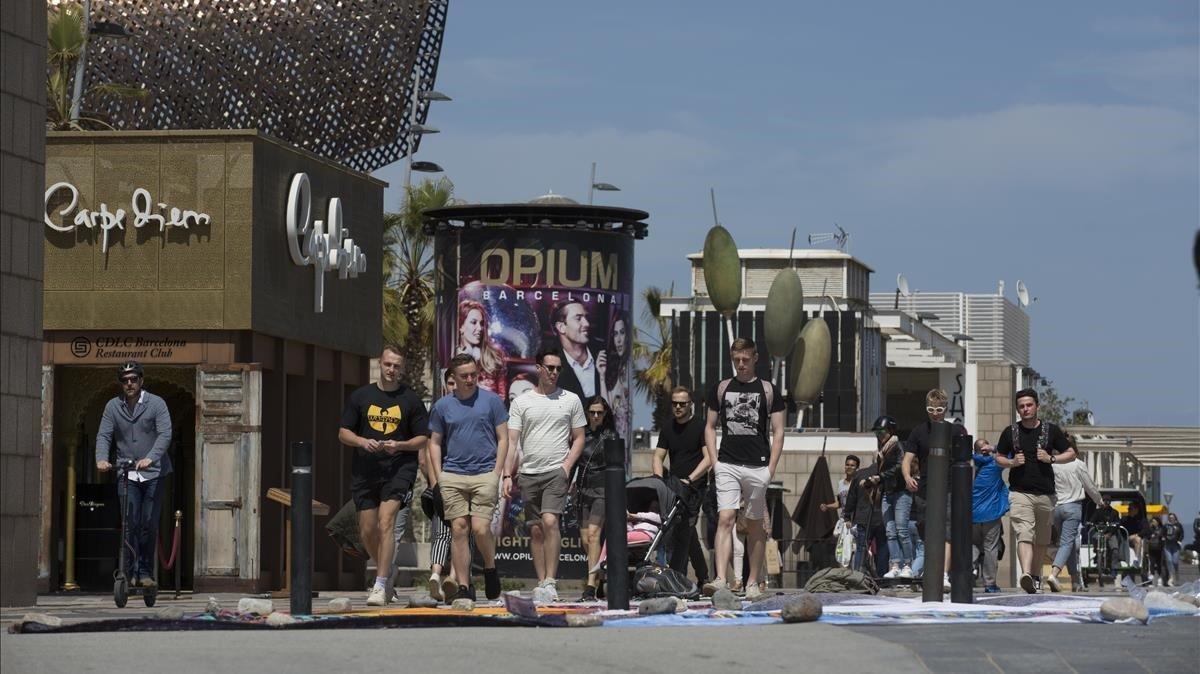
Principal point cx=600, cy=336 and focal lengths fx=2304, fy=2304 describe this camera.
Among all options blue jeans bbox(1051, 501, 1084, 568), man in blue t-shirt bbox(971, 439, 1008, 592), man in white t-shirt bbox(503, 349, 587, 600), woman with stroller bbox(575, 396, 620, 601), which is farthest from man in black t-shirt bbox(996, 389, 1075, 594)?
man in white t-shirt bbox(503, 349, 587, 600)

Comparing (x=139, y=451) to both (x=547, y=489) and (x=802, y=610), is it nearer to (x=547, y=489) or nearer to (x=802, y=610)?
(x=547, y=489)

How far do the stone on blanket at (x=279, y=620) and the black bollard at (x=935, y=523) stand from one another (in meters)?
3.96

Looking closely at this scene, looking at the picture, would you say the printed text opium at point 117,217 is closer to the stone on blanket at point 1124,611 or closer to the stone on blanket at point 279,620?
the stone on blanket at point 279,620

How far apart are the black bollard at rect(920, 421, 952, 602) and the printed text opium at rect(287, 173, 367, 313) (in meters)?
8.57

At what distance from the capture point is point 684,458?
16500 millimetres

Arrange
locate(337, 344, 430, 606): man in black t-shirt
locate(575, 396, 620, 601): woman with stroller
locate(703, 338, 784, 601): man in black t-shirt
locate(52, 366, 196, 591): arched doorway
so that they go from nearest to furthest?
locate(337, 344, 430, 606): man in black t-shirt, locate(703, 338, 784, 601): man in black t-shirt, locate(575, 396, 620, 601): woman with stroller, locate(52, 366, 196, 591): arched doorway

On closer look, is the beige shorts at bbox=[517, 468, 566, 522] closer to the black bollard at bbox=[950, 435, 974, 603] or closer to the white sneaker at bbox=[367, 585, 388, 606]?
the white sneaker at bbox=[367, 585, 388, 606]

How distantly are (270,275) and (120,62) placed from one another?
99.3 ft

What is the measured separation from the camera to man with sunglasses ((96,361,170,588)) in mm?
15578

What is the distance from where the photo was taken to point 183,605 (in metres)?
15.8

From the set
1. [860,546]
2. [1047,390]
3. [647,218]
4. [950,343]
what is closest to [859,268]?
[950,343]

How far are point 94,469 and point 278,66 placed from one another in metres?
30.4

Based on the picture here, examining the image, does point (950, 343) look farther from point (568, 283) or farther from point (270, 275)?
point (270, 275)

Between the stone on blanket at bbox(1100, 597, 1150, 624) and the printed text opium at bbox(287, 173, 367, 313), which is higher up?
the printed text opium at bbox(287, 173, 367, 313)
